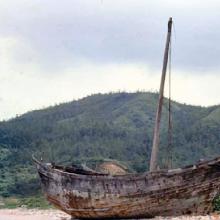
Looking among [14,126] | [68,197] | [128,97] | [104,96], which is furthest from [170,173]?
[104,96]

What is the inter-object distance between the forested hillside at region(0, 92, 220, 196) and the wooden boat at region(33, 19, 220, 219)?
135 feet

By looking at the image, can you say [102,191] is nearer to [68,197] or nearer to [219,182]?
[68,197]

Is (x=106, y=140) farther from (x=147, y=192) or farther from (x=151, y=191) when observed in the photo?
(x=151, y=191)

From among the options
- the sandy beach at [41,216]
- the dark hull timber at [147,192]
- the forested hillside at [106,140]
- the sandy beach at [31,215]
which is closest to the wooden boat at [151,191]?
the dark hull timber at [147,192]

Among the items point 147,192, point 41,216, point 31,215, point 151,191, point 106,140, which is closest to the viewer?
point 151,191

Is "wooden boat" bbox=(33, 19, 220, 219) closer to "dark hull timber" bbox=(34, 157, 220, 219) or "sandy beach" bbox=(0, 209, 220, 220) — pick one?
"dark hull timber" bbox=(34, 157, 220, 219)

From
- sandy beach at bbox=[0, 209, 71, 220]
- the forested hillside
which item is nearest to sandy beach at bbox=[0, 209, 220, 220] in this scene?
sandy beach at bbox=[0, 209, 71, 220]

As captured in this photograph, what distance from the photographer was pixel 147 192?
33.6 meters

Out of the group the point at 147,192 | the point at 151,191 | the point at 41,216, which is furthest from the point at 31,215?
the point at 151,191

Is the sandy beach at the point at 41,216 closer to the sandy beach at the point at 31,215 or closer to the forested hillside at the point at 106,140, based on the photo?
the sandy beach at the point at 31,215

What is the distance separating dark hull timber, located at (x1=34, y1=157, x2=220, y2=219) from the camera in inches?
1288

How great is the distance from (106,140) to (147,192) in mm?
74546

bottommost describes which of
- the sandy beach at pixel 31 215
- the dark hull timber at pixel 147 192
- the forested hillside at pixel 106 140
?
the sandy beach at pixel 31 215

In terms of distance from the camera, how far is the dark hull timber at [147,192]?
32719 millimetres
